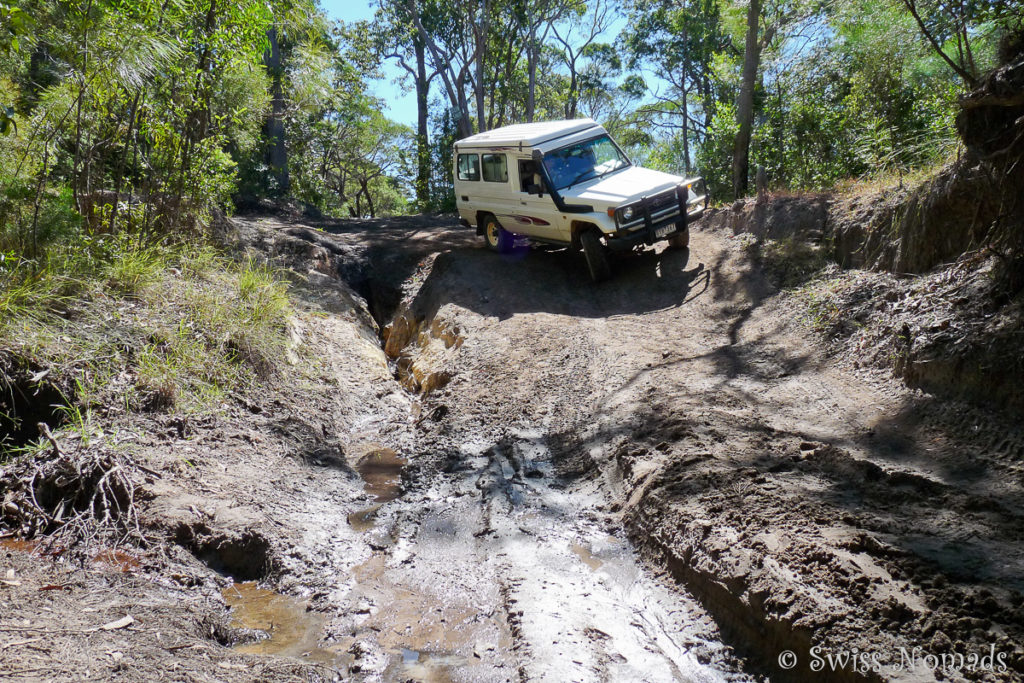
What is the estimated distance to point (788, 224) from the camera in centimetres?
1046

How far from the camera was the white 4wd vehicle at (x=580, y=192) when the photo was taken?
10.5 m

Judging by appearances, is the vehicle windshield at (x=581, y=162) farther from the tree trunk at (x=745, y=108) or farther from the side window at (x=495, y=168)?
the tree trunk at (x=745, y=108)

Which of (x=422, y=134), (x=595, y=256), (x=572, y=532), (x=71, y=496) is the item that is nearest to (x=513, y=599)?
(x=572, y=532)

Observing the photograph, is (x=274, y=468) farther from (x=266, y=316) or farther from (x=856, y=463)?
(x=856, y=463)

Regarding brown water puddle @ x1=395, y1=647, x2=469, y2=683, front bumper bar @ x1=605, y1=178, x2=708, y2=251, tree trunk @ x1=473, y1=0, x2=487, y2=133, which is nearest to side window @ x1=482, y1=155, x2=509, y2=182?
front bumper bar @ x1=605, y1=178, x2=708, y2=251

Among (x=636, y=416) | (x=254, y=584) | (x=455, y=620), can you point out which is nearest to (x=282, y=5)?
(x=636, y=416)

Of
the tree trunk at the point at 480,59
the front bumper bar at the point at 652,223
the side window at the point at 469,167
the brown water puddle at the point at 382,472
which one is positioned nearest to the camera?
the brown water puddle at the point at 382,472

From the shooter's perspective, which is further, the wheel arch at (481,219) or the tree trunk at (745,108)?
the tree trunk at (745,108)

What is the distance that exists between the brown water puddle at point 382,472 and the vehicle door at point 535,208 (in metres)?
4.99

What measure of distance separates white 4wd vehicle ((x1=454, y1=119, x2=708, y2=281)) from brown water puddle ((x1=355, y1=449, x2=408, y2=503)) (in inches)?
190

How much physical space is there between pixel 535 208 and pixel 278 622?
805 cm

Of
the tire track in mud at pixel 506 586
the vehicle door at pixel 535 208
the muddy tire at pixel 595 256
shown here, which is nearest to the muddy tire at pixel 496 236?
the vehicle door at pixel 535 208

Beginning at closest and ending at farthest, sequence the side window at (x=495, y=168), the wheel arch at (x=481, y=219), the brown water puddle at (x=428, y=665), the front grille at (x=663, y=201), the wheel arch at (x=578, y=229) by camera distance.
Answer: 1. the brown water puddle at (x=428, y=665)
2. the front grille at (x=663, y=201)
3. the wheel arch at (x=578, y=229)
4. the side window at (x=495, y=168)
5. the wheel arch at (x=481, y=219)

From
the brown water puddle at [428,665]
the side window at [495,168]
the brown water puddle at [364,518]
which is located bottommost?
the brown water puddle at [428,665]
